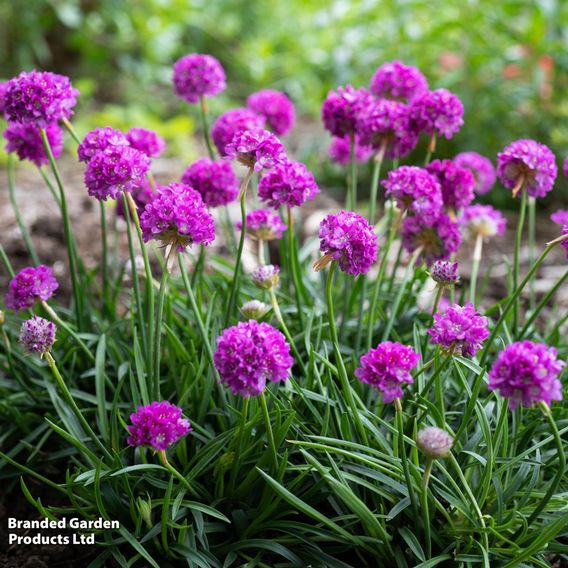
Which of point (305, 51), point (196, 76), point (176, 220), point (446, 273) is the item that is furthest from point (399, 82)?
point (305, 51)

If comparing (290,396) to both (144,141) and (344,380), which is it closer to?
(344,380)

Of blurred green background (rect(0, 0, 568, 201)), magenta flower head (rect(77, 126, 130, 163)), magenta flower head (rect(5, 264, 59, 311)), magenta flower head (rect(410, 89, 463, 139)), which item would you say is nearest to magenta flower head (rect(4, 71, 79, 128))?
magenta flower head (rect(77, 126, 130, 163))

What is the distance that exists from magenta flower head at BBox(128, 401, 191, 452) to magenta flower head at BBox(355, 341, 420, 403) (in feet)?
1.43

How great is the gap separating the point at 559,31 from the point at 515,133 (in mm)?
615

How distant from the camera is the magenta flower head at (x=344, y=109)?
2047mm

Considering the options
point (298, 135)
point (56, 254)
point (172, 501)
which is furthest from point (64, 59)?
point (172, 501)

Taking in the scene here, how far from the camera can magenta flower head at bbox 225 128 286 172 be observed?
1586 millimetres

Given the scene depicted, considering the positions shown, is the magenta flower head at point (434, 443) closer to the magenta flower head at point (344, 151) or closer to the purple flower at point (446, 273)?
the purple flower at point (446, 273)

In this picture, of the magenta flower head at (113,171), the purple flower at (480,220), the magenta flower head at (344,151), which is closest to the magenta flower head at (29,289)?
the magenta flower head at (113,171)

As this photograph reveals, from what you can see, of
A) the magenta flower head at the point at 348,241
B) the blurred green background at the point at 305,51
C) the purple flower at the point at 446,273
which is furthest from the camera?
the blurred green background at the point at 305,51

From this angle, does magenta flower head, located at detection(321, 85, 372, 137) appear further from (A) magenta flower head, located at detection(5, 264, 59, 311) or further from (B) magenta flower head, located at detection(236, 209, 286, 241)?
(A) magenta flower head, located at detection(5, 264, 59, 311)

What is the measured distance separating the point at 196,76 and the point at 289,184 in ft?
2.37

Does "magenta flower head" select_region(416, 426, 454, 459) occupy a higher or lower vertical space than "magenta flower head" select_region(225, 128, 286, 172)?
lower

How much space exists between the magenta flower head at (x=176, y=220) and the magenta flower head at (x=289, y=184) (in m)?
0.30
